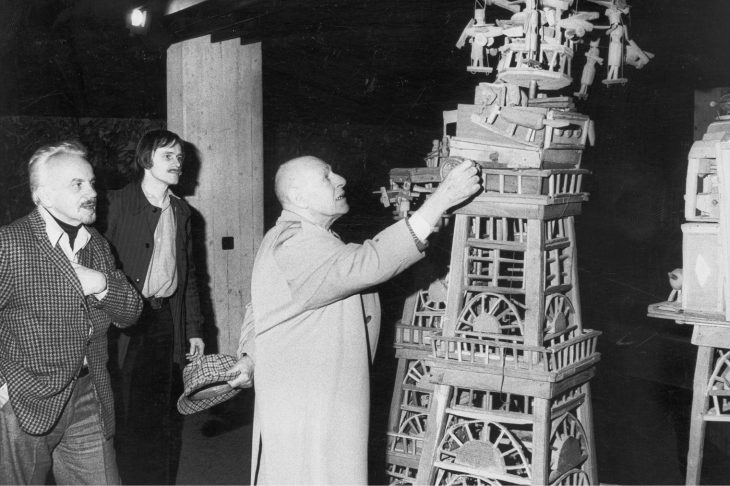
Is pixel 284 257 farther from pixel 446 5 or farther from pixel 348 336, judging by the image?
pixel 446 5

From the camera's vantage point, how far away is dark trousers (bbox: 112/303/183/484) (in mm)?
3000

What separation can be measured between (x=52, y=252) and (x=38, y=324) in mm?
215

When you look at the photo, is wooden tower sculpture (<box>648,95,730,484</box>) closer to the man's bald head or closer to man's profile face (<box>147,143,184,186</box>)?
the man's bald head

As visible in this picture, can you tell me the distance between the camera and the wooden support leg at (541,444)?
2201mm

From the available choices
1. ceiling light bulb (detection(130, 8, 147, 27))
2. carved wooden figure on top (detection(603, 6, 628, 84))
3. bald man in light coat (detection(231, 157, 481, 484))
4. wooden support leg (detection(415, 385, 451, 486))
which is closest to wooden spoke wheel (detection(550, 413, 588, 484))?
wooden support leg (detection(415, 385, 451, 486))

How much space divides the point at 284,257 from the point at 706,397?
1720mm

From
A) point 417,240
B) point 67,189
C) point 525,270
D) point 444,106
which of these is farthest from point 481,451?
point 444,106

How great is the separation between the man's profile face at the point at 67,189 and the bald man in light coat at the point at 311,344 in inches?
25.0

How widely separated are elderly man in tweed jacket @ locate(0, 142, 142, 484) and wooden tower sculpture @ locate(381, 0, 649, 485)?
1.08 metres

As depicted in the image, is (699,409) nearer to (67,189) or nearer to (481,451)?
(481,451)

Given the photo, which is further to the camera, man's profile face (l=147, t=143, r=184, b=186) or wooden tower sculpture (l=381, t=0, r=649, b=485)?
man's profile face (l=147, t=143, r=184, b=186)

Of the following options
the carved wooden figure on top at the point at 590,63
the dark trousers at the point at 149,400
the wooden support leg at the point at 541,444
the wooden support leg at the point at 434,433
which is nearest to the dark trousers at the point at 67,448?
the dark trousers at the point at 149,400

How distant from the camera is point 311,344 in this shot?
6.25 feet

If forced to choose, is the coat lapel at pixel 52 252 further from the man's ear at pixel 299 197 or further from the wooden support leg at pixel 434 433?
the wooden support leg at pixel 434 433
